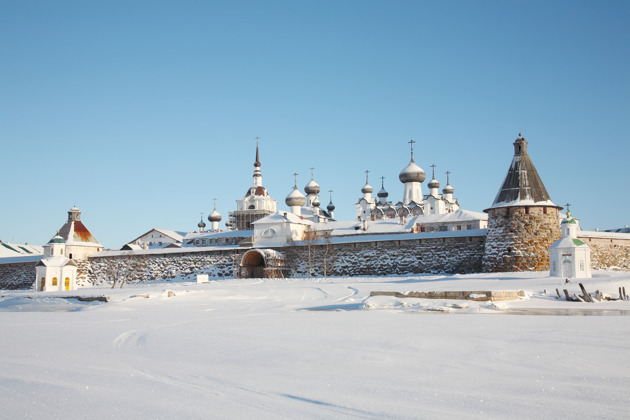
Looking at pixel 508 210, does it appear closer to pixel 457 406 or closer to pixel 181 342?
pixel 181 342

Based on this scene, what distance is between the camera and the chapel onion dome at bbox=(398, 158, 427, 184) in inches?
1810

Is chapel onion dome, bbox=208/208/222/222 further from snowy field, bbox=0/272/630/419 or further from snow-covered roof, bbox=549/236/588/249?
snowy field, bbox=0/272/630/419

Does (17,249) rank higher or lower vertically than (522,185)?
lower

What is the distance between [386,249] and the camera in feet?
89.2

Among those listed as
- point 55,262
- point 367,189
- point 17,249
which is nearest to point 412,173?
point 367,189

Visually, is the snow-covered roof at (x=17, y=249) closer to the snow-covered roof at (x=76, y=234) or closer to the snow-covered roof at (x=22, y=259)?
the snow-covered roof at (x=22, y=259)

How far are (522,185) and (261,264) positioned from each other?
14354 millimetres

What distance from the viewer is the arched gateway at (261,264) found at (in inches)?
1171

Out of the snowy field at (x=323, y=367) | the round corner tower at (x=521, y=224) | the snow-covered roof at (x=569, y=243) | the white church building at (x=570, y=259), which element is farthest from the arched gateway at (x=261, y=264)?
the snowy field at (x=323, y=367)

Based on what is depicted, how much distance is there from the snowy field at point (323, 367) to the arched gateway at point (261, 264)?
65.0ft

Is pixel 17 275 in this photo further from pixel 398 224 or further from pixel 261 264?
pixel 398 224

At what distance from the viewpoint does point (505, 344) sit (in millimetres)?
6375

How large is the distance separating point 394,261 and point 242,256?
7.98 meters

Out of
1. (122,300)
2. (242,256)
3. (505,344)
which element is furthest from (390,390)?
(242,256)
